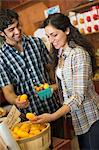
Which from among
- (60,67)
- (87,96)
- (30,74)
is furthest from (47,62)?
(87,96)

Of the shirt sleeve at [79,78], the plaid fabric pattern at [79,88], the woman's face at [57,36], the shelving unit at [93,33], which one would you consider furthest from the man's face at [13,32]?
the shelving unit at [93,33]

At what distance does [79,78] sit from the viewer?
4.84 ft

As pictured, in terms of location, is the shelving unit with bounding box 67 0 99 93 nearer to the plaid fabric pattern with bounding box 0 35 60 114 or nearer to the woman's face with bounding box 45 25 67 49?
the plaid fabric pattern with bounding box 0 35 60 114

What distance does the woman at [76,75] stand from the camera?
1.48 meters

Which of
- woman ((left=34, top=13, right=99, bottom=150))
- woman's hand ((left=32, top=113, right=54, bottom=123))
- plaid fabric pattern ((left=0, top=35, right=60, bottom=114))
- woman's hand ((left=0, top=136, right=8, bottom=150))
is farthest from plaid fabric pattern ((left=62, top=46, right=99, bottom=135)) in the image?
woman's hand ((left=0, top=136, right=8, bottom=150))

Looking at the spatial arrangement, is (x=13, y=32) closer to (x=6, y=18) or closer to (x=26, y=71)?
(x=6, y=18)

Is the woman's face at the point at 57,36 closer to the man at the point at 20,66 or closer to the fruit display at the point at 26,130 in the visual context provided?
the man at the point at 20,66

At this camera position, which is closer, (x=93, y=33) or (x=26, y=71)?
(x=26, y=71)

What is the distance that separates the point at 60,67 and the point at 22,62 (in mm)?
409

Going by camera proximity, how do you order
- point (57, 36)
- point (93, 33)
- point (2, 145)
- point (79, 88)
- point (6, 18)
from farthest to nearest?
point (93, 33) < point (6, 18) < point (57, 36) < point (79, 88) < point (2, 145)

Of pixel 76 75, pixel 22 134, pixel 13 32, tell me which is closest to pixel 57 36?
pixel 76 75

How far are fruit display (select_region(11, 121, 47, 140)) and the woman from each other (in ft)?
0.48

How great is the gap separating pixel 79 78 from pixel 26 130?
432mm

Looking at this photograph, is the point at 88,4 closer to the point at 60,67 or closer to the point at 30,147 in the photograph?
the point at 60,67
